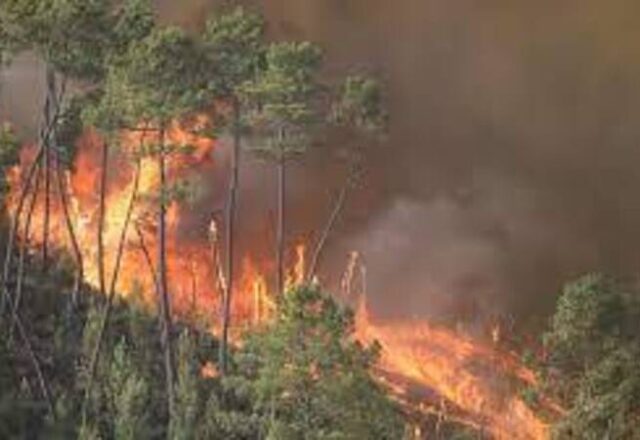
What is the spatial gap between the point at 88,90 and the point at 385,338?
44598mm

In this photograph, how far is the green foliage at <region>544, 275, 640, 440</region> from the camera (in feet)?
199

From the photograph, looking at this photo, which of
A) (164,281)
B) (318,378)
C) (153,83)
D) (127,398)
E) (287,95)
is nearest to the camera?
(318,378)

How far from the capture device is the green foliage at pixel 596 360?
199 feet

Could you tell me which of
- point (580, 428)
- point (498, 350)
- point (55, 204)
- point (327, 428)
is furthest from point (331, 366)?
point (55, 204)

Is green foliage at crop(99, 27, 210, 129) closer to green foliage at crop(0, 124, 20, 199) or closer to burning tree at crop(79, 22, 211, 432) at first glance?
burning tree at crop(79, 22, 211, 432)

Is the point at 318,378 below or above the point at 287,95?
below

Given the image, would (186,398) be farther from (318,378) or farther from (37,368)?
(318,378)

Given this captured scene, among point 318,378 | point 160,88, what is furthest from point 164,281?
point 318,378

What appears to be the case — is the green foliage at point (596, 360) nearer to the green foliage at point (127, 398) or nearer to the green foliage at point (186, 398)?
the green foliage at point (186, 398)

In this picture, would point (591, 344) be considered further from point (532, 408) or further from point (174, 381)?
point (174, 381)

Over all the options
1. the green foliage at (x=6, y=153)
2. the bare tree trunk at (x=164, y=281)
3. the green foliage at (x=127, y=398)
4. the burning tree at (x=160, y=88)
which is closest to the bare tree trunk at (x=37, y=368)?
the burning tree at (x=160, y=88)

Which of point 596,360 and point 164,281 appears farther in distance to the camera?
point 164,281

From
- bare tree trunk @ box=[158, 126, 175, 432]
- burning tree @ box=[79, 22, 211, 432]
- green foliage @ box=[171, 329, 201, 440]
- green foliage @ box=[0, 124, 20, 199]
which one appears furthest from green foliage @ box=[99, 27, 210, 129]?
green foliage @ box=[171, 329, 201, 440]

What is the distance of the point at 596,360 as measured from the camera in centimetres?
6241
